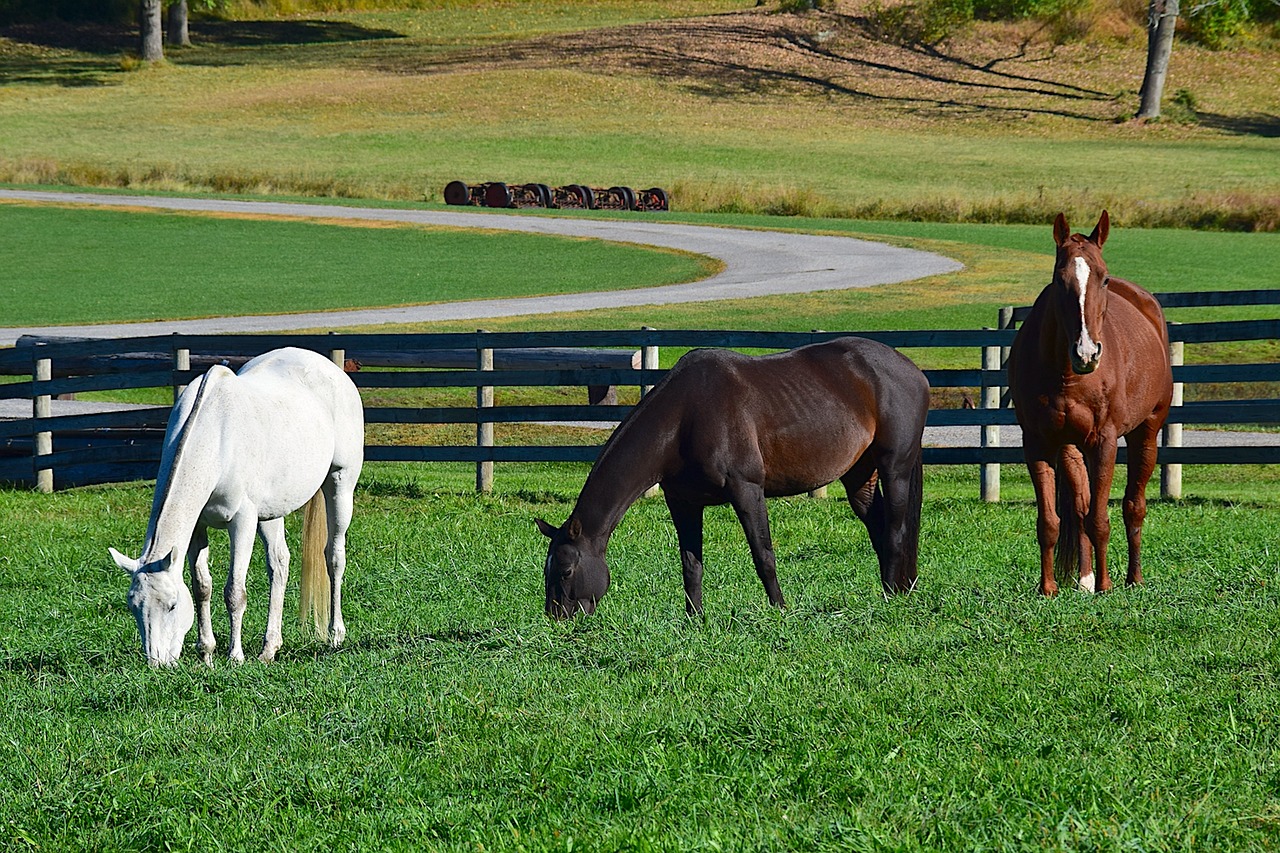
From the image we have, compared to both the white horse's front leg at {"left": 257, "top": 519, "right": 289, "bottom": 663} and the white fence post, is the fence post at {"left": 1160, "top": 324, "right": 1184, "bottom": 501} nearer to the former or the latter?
the white horse's front leg at {"left": 257, "top": 519, "right": 289, "bottom": 663}

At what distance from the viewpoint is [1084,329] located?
786 cm

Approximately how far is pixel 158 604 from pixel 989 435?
8.78 m

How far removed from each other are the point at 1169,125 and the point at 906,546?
63203 millimetres

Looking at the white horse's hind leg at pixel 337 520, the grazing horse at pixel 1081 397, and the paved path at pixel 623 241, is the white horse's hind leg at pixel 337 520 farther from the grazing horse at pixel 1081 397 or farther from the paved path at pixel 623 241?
the paved path at pixel 623 241

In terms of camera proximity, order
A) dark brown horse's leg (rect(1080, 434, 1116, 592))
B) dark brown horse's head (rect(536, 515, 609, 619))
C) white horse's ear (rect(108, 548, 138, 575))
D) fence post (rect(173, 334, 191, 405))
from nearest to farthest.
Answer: white horse's ear (rect(108, 548, 138, 575)), dark brown horse's head (rect(536, 515, 609, 619)), dark brown horse's leg (rect(1080, 434, 1116, 592)), fence post (rect(173, 334, 191, 405))

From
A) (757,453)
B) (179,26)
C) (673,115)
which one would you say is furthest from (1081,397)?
(179,26)

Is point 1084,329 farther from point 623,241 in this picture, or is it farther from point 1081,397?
point 623,241

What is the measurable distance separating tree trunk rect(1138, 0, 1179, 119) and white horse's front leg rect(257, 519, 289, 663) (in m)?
57.6

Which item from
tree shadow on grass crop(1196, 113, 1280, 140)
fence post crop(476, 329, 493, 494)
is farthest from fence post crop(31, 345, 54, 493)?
tree shadow on grass crop(1196, 113, 1280, 140)

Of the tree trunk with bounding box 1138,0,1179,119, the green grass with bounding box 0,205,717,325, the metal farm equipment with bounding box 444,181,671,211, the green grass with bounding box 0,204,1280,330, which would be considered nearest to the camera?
the green grass with bounding box 0,204,1280,330

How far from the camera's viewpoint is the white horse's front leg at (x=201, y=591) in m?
7.52

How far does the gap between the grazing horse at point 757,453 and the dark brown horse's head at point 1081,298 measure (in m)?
1.10

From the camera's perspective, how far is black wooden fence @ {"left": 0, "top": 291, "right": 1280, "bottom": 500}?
13148 millimetres

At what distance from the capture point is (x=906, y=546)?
8.72m
